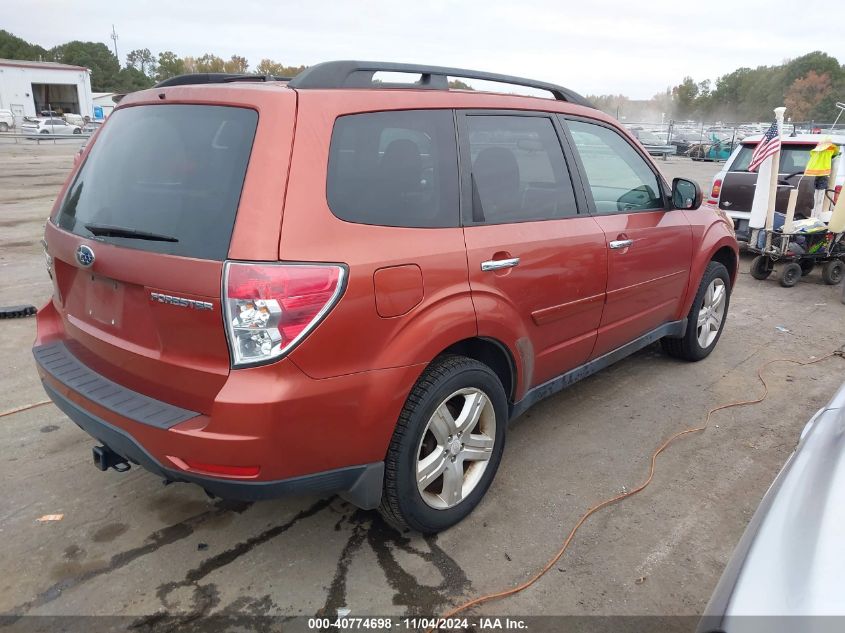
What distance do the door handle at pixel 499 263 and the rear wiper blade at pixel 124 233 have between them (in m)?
1.25

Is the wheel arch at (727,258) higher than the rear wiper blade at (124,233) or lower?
lower

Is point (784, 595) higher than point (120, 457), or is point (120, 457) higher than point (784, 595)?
point (784, 595)

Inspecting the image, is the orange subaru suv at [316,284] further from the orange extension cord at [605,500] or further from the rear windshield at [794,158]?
the rear windshield at [794,158]

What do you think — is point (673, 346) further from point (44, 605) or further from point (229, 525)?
point (44, 605)

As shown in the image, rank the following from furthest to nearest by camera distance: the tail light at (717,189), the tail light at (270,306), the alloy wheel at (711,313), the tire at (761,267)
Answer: the tail light at (717,189) → the tire at (761,267) → the alloy wheel at (711,313) → the tail light at (270,306)

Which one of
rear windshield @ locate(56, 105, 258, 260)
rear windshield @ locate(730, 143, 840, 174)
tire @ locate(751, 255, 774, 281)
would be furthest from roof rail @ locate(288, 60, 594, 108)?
rear windshield @ locate(730, 143, 840, 174)

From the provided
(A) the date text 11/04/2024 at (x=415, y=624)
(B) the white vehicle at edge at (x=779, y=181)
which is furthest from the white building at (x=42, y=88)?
(A) the date text 11/04/2024 at (x=415, y=624)

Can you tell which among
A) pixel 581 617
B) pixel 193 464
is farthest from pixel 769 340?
pixel 193 464

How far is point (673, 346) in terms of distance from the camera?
190 inches

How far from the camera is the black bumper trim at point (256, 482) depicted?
7.05 ft

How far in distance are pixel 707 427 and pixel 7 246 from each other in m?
8.75

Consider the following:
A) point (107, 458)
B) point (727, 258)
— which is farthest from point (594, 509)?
point (727, 258)

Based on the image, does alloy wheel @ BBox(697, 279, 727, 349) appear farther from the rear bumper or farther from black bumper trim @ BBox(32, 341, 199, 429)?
black bumper trim @ BBox(32, 341, 199, 429)

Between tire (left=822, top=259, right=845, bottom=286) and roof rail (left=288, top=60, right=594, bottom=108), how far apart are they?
6.30 meters
